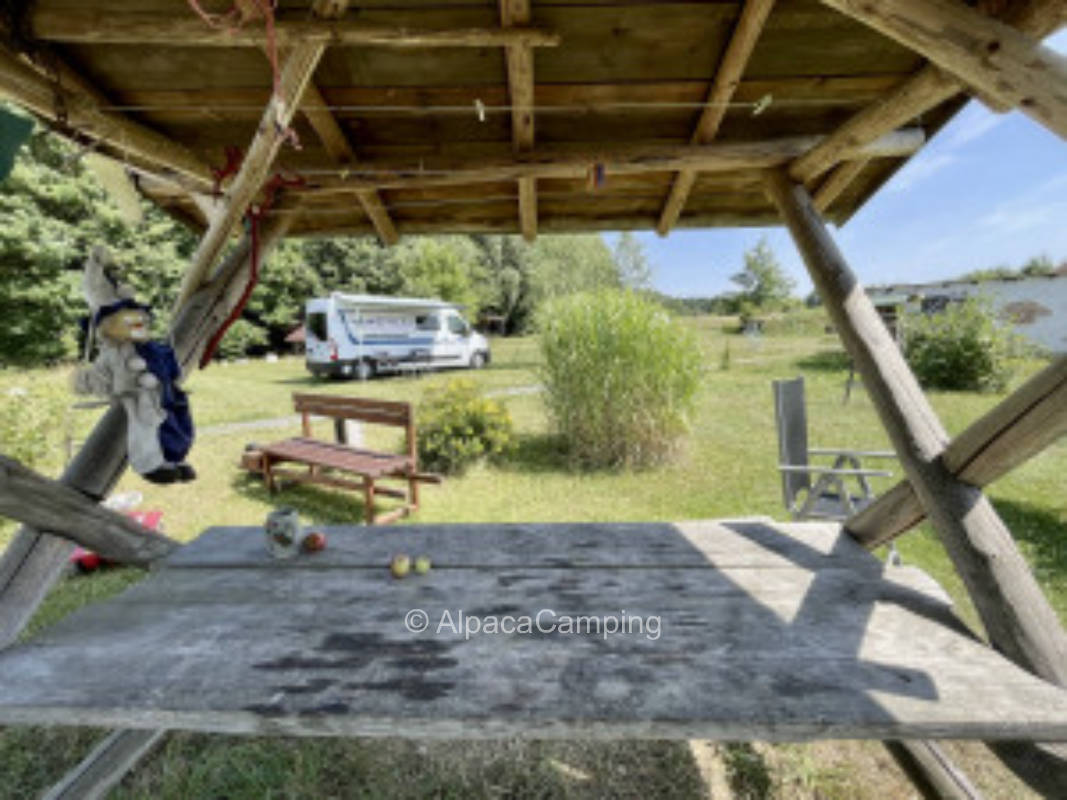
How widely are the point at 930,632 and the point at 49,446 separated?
7.44 metres

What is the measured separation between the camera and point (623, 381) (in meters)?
6.55

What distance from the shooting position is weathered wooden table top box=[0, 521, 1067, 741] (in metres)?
1.21

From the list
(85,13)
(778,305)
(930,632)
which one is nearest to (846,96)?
(930,632)

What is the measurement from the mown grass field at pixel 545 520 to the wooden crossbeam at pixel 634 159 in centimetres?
285

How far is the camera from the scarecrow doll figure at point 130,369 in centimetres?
177

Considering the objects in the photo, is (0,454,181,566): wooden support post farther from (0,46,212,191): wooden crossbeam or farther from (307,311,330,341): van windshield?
(307,311,330,341): van windshield

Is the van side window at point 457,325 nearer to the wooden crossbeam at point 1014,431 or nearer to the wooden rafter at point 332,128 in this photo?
the wooden rafter at point 332,128

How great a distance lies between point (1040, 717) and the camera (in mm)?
1182

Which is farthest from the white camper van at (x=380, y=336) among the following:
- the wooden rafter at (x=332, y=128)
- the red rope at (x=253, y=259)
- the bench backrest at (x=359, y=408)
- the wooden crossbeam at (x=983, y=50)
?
the wooden crossbeam at (x=983, y=50)

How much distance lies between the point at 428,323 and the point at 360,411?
→ 13.5 m

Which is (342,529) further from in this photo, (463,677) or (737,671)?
(737,671)

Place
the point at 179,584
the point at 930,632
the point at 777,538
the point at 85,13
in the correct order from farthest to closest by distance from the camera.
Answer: the point at 777,538, the point at 179,584, the point at 85,13, the point at 930,632

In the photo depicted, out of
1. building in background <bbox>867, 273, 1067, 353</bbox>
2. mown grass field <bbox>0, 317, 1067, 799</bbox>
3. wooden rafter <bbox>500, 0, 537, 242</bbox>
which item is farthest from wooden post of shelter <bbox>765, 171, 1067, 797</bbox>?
building in background <bbox>867, 273, 1067, 353</bbox>

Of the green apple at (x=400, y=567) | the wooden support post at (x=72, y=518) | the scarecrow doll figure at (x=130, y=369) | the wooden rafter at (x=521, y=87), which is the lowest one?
the green apple at (x=400, y=567)
